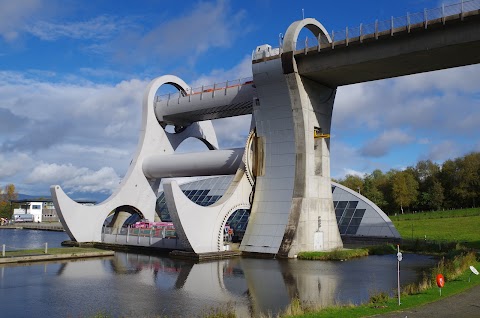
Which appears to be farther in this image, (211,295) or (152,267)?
(152,267)

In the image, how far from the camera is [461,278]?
1762 centimetres

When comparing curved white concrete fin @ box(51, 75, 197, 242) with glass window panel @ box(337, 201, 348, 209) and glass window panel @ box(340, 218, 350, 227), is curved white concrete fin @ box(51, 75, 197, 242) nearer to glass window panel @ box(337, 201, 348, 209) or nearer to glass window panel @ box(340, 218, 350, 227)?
glass window panel @ box(337, 201, 348, 209)

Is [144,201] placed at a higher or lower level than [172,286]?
higher

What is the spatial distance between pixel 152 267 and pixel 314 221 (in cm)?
1066

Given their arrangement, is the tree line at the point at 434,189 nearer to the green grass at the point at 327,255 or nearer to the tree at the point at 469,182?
the tree at the point at 469,182

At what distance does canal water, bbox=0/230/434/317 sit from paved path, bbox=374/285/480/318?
9.02 feet

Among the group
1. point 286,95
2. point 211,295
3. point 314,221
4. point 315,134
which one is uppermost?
point 286,95

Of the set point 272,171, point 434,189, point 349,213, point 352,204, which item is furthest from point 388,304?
point 434,189

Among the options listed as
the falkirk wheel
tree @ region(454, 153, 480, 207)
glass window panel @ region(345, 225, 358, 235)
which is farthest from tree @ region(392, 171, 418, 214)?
the falkirk wheel

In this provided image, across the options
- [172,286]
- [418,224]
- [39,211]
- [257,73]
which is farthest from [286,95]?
[39,211]

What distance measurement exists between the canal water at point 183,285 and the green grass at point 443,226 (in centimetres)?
1600

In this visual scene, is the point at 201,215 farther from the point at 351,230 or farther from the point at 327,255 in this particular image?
the point at 351,230

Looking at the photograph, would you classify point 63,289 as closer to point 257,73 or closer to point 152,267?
point 152,267

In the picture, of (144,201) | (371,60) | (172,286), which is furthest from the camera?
(144,201)
